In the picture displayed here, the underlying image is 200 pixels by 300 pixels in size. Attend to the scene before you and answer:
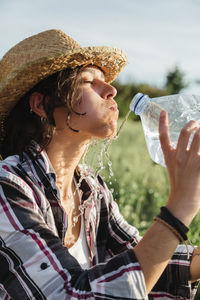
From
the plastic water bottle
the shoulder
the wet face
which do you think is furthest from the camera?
the plastic water bottle

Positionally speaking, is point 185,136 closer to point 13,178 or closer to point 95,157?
point 13,178

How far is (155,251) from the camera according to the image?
1.53 meters

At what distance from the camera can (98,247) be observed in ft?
8.16

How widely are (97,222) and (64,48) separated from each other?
40.5 inches

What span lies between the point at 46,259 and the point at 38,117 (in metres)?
1.03

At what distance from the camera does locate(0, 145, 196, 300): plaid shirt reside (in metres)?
1.56

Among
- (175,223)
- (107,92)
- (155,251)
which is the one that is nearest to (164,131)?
(175,223)

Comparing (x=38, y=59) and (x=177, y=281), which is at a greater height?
(x=38, y=59)

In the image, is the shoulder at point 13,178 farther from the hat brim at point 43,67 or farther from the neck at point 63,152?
the hat brim at point 43,67

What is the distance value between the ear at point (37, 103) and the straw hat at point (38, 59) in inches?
2.7

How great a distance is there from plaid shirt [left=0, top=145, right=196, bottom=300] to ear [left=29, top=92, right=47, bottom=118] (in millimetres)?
283

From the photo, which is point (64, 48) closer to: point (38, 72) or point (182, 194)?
point (38, 72)

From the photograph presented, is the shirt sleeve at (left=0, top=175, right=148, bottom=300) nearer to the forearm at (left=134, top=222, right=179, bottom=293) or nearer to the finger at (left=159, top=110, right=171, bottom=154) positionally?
the forearm at (left=134, top=222, right=179, bottom=293)

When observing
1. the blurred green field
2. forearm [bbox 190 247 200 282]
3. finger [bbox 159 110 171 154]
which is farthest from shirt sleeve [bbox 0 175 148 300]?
the blurred green field
